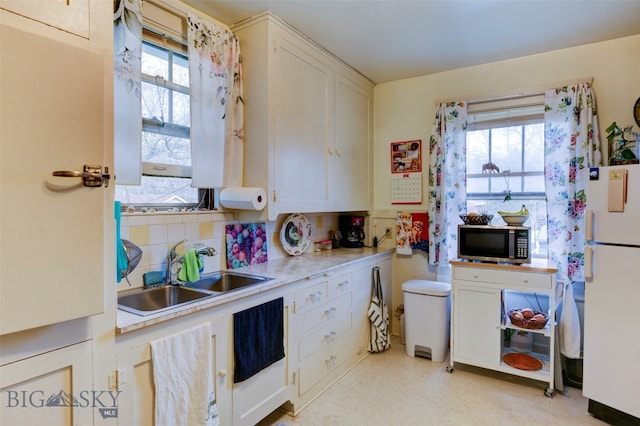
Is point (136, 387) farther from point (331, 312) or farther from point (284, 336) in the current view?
point (331, 312)

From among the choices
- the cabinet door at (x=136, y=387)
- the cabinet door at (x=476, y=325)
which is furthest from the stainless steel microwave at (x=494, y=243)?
the cabinet door at (x=136, y=387)

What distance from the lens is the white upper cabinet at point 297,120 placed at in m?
2.26

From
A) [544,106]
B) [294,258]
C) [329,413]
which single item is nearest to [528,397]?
[329,413]

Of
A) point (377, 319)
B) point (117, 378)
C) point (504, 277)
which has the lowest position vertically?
point (377, 319)

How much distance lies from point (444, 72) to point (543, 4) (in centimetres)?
113

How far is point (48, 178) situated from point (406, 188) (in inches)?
116

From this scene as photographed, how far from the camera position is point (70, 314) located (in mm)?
1062

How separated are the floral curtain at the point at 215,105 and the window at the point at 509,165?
2090mm

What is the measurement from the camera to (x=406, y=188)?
3.44 metres

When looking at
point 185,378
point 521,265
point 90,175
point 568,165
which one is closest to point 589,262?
point 521,265

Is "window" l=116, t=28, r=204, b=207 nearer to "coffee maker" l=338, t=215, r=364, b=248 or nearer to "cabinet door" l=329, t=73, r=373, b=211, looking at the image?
"cabinet door" l=329, t=73, r=373, b=211

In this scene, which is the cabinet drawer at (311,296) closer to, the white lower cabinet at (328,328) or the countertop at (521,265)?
the white lower cabinet at (328,328)

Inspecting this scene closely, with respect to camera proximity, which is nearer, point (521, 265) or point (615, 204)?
point (615, 204)

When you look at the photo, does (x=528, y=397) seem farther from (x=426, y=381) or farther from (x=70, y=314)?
(x=70, y=314)
